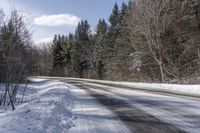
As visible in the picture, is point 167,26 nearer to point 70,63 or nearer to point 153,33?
point 153,33

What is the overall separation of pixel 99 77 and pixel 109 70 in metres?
10.8

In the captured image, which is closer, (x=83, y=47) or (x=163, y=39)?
(x=163, y=39)

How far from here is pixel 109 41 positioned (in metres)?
65.8

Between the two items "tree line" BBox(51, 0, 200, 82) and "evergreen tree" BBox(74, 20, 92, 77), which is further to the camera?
"evergreen tree" BBox(74, 20, 92, 77)

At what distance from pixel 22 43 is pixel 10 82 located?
94.5 inches

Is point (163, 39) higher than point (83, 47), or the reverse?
point (83, 47)

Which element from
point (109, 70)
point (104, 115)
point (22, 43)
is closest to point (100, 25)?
point (109, 70)

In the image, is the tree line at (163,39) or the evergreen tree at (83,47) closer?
the tree line at (163,39)

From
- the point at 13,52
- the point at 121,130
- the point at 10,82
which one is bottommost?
the point at 121,130

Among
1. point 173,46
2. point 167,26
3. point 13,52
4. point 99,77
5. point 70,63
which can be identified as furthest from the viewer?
point 70,63

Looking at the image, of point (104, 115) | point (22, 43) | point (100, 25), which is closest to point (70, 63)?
point (100, 25)

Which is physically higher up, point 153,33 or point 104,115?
point 153,33

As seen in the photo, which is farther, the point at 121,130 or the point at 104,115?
the point at 104,115

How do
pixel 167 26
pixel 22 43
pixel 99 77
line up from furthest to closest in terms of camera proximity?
pixel 99 77, pixel 167 26, pixel 22 43
